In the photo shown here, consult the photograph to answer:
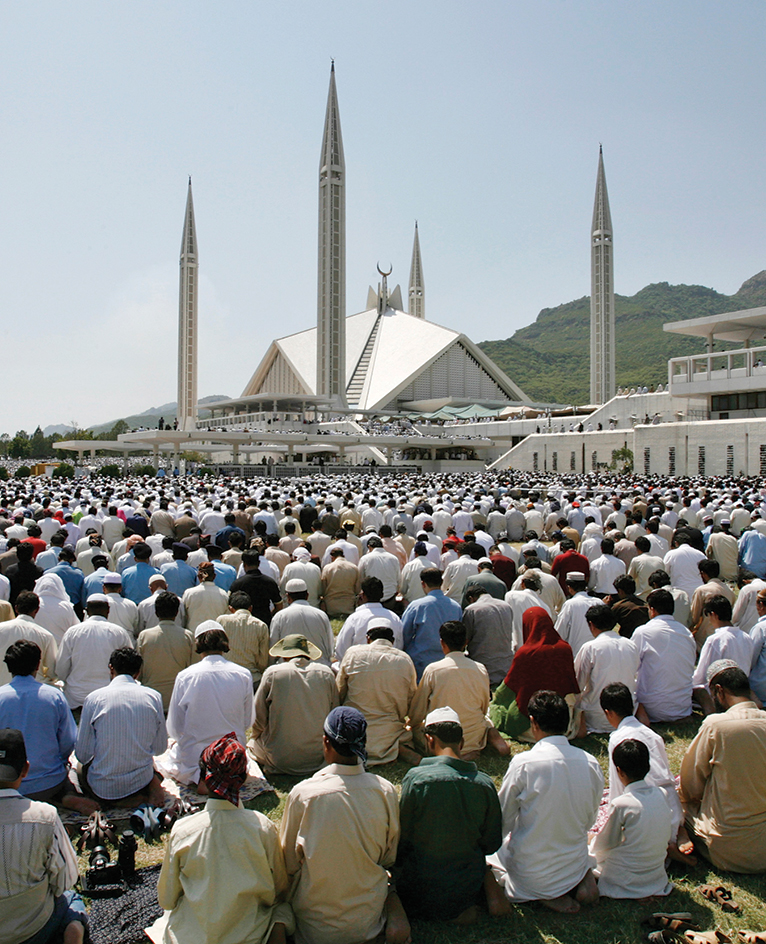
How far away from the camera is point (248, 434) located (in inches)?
1364

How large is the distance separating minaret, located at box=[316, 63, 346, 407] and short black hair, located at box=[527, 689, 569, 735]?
1905 inches

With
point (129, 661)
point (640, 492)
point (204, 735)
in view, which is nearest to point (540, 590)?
point (204, 735)

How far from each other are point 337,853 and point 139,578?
14.3ft

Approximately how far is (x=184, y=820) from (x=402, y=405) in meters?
59.3

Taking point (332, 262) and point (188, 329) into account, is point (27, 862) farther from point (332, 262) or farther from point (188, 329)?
point (188, 329)

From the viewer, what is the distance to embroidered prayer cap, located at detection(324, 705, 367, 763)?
2775 mm

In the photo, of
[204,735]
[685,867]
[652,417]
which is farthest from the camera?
[652,417]

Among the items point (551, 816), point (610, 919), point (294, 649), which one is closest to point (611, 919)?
point (610, 919)

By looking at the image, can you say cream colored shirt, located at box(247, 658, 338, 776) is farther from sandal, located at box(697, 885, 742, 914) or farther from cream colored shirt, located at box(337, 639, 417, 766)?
sandal, located at box(697, 885, 742, 914)

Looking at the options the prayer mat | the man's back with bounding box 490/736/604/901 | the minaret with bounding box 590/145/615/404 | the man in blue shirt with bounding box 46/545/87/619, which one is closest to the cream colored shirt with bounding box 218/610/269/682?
the prayer mat

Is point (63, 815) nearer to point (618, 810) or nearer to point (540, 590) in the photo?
point (618, 810)

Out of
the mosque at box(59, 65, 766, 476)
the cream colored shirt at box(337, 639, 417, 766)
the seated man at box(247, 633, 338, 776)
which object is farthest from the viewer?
the mosque at box(59, 65, 766, 476)

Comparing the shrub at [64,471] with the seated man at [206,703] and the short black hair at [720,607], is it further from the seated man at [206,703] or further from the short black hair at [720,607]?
the short black hair at [720,607]

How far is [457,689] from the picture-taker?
4152 millimetres
